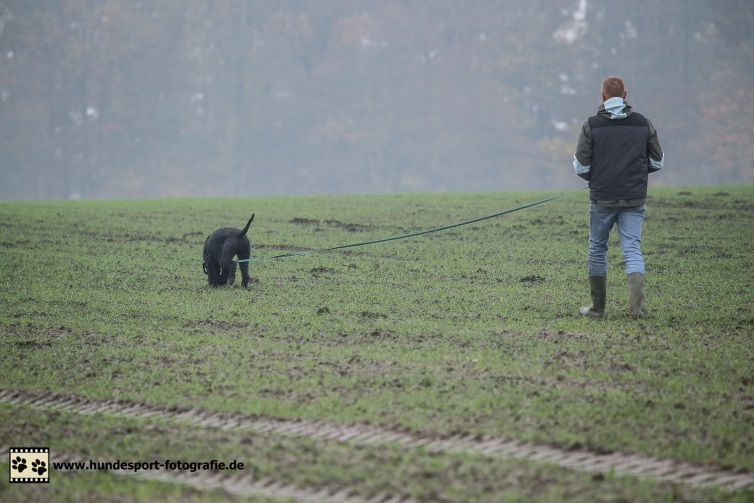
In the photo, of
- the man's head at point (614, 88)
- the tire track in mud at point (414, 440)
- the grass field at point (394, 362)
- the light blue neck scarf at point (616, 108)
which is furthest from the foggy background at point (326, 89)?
the tire track in mud at point (414, 440)

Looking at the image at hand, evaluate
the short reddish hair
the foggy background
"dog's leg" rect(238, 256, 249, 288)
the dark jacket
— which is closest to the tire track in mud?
the dark jacket

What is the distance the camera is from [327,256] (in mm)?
15727

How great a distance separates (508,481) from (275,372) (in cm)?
296

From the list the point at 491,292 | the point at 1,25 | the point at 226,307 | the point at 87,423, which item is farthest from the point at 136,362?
the point at 1,25

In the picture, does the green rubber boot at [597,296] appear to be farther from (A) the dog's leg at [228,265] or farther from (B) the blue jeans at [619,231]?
(A) the dog's leg at [228,265]

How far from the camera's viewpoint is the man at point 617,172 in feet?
30.5

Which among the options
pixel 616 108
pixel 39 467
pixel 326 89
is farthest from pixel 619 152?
pixel 326 89

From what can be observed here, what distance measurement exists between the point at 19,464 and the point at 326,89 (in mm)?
63504

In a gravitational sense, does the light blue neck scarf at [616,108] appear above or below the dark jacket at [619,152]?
above

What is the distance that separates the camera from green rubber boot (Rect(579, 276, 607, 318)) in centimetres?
941

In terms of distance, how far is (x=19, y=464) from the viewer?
527cm

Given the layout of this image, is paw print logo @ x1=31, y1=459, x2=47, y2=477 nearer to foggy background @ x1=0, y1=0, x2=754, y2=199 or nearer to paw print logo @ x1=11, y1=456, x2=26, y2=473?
paw print logo @ x1=11, y1=456, x2=26, y2=473

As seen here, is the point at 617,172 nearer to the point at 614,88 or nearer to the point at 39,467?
the point at 614,88

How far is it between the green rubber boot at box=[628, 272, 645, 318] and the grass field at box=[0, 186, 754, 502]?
0.84ft
